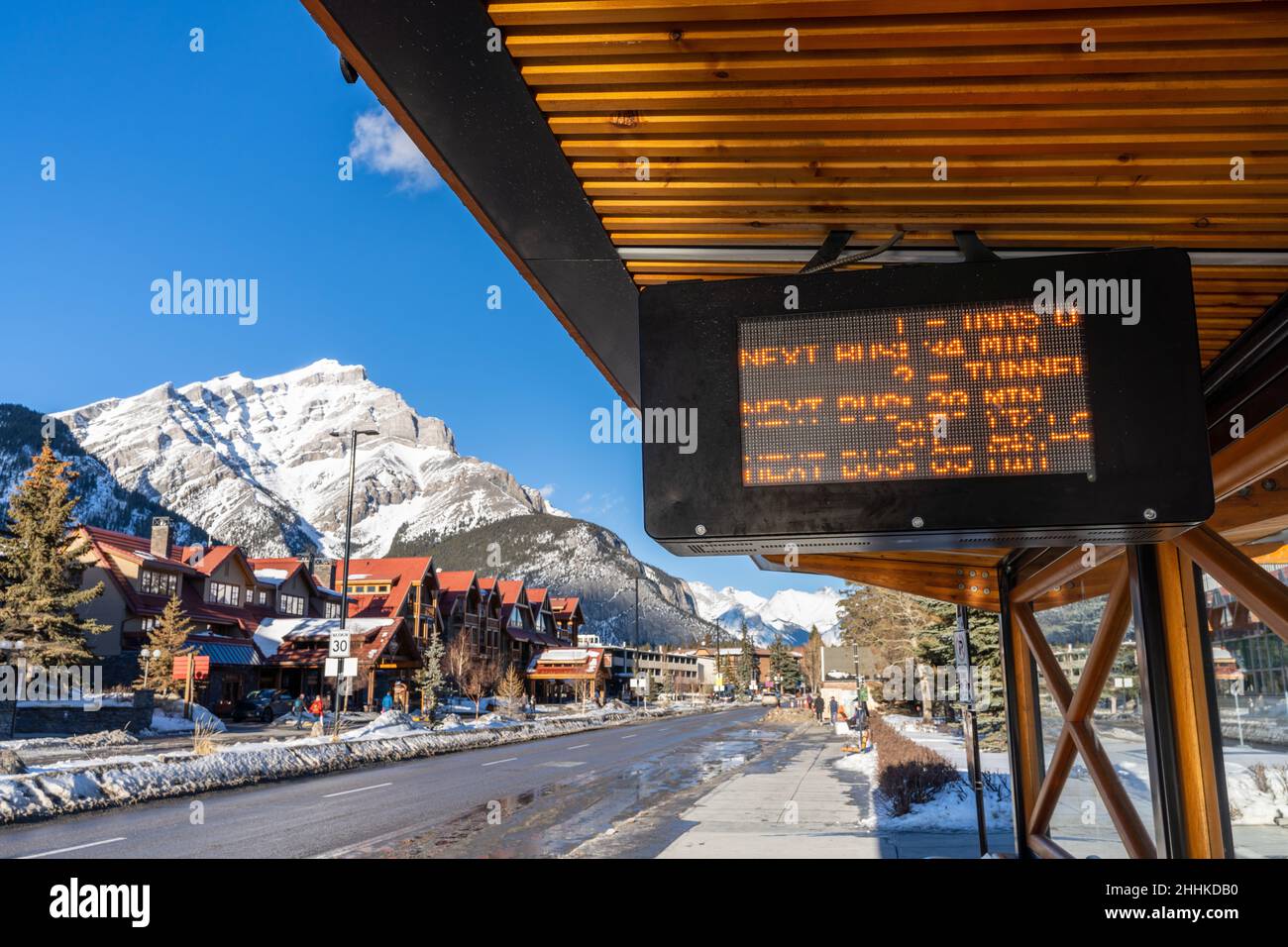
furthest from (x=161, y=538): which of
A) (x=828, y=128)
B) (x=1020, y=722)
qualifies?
(x=828, y=128)

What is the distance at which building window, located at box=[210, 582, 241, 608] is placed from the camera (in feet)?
162

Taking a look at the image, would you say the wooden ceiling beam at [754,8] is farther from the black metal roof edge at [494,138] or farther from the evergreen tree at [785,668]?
the evergreen tree at [785,668]

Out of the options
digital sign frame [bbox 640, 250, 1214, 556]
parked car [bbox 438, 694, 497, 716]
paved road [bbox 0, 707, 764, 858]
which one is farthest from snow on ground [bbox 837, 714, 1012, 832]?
parked car [bbox 438, 694, 497, 716]

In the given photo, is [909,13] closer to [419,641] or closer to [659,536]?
[659,536]

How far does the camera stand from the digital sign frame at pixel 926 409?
9.47ft

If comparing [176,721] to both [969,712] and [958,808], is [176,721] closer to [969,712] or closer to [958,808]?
[958,808]

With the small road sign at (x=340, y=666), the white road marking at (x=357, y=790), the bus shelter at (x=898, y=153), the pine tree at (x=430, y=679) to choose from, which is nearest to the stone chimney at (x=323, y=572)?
the pine tree at (x=430, y=679)

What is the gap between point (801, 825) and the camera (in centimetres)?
1319

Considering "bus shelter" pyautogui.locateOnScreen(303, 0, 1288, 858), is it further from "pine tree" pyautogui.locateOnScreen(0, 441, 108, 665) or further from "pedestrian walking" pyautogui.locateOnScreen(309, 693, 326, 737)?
"pine tree" pyautogui.locateOnScreen(0, 441, 108, 665)

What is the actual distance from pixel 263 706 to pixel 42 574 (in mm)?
10812

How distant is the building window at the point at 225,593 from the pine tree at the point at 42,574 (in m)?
15.3
